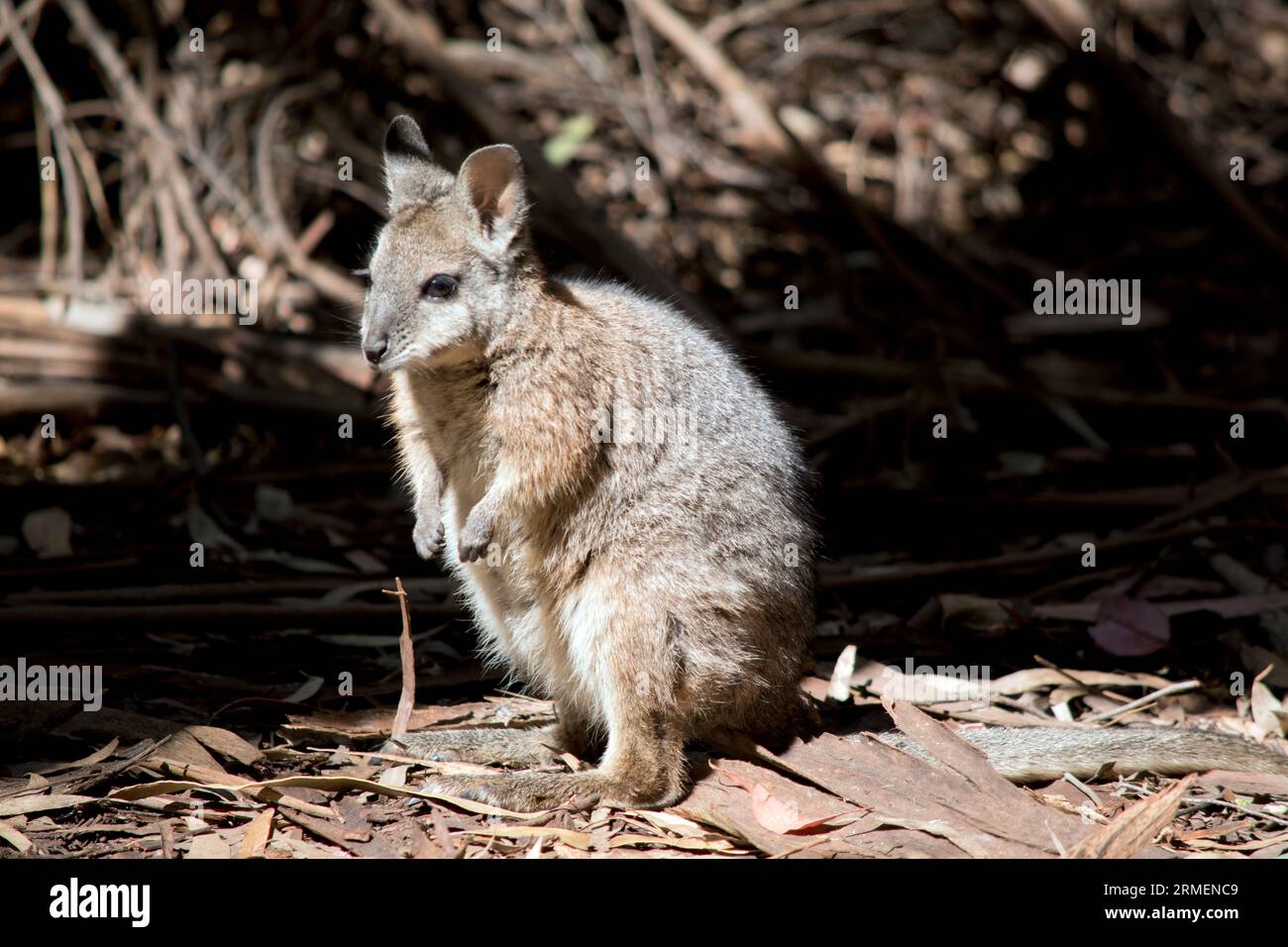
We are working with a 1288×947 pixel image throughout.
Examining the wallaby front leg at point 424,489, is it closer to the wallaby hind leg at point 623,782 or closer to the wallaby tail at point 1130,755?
the wallaby hind leg at point 623,782

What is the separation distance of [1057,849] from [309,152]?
21.5ft

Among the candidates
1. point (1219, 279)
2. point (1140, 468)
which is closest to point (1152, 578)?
point (1140, 468)

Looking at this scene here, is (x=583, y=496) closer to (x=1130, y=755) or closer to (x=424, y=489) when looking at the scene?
(x=424, y=489)

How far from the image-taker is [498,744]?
164 inches

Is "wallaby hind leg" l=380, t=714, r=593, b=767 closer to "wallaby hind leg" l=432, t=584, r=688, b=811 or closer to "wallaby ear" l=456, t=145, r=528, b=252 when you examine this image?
"wallaby hind leg" l=432, t=584, r=688, b=811

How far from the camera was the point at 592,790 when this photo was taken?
368 centimetres

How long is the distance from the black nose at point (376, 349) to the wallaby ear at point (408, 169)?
524mm

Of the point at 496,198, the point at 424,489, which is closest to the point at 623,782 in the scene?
the point at 424,489

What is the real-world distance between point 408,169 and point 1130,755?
2803mm

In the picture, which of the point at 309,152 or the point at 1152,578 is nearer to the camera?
the point at 1152,578

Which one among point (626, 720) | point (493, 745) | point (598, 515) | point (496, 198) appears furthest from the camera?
point (493, 745)

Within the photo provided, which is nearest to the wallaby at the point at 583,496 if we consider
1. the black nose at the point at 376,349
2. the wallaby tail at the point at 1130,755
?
the black nose at the point at 376,349

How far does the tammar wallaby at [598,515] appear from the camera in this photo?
371cm

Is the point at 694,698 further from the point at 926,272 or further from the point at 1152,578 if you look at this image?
the point at 926,272
